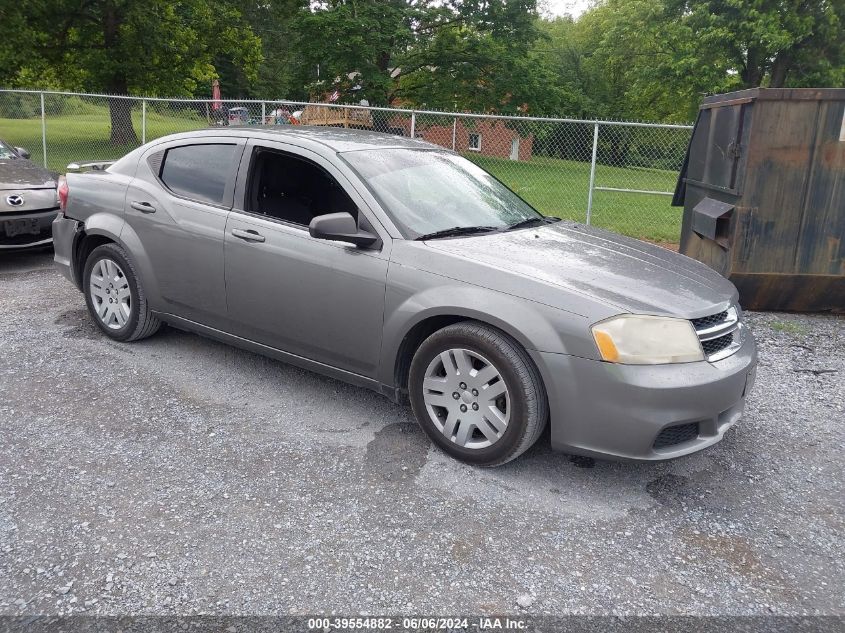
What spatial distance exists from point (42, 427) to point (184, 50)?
77.7 feet

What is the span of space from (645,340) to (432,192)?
165 cm

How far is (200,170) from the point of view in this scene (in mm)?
4652

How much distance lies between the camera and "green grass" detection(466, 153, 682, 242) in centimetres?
1134

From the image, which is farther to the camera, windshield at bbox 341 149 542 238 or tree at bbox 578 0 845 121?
tree at bbox 578 0 845 121

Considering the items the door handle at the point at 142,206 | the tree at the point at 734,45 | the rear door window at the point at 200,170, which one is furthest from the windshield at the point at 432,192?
the tree at the point at 734,45

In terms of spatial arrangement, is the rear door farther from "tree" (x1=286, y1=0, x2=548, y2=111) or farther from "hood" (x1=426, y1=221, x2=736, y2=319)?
"tree" (x1=286, y1=0, x2=548, y2=111)

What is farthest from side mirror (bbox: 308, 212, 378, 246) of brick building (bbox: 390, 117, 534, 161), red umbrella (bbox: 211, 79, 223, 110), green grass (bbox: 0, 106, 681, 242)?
red umbrella (bbox: 211, 79, 223, 110)

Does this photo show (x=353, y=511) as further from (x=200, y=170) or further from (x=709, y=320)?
(x=200, y=170)

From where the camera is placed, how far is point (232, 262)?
14.1ft

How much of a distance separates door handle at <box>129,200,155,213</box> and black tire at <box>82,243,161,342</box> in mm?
326

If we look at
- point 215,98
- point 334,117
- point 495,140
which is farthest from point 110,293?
point 215,98

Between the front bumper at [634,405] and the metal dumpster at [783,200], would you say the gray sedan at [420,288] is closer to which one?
the front bumper at [634,405]

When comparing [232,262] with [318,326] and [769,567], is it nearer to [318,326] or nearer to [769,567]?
[318,326]

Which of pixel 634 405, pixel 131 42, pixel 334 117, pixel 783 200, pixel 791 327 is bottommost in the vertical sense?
pixel 791 327
